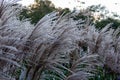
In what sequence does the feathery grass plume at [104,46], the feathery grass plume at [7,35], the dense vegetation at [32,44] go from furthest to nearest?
the feathery grass plume at [104,46] < the dense vegetation at [32,44] < the feathery grass plume at [7,35]

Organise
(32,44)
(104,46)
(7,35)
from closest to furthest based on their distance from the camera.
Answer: (7,35) → (32,44) → (104,46)

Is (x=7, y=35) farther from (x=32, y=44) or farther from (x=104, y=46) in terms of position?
(x=104, y=46)

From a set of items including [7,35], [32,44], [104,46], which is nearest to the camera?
[7,35]

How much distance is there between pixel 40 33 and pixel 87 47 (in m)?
3.85

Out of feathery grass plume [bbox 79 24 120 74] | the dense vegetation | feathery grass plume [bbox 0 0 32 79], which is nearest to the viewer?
feathery grass plume [bbox 0 0 32 79]

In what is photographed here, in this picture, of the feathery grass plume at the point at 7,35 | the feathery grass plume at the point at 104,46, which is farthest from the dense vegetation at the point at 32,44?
the feathery grass plume at the point at 104,46

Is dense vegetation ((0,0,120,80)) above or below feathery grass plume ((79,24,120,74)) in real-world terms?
above

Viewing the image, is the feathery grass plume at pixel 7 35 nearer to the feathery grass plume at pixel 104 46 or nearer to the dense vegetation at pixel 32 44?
the dense vegetation at pixel 32 44

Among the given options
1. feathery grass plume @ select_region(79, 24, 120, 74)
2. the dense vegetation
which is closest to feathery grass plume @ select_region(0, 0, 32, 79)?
the dense vegetation

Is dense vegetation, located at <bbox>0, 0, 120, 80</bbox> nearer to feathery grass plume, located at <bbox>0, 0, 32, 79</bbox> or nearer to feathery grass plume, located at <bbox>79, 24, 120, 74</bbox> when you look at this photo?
feathery grass plume, located at <bbox>0, 0, 32, 79</bbox>

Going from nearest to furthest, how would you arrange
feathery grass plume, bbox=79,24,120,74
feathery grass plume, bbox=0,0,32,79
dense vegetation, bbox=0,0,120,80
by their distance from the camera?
1. feathery grass plume, bbox=0,0,32,79
2. dense vegetation, bbox=0,0,120,80
3. feathery grass plume, bbox=79,24,120,74

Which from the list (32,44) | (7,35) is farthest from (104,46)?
(7,35)

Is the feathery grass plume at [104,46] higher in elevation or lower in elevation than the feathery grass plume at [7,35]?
lower

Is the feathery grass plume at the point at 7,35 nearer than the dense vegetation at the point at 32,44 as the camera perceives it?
Yes
